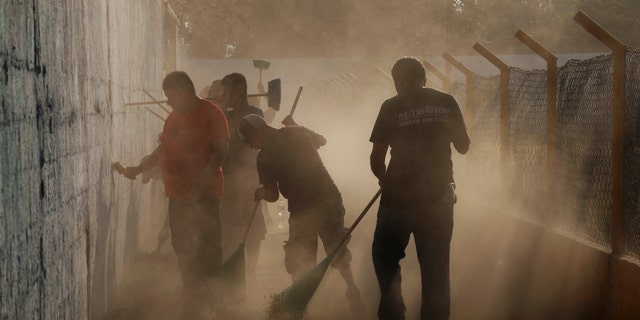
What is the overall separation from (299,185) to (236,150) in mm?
1294

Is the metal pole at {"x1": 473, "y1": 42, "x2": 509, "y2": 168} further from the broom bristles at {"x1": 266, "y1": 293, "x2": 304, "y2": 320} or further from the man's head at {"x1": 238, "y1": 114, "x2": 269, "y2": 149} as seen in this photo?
the broom bristles at {"x1": 266, "y1": 293, "x2": 304, "y2": 320}

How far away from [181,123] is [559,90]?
290cm

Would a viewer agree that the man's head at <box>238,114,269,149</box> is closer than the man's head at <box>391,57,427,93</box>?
No

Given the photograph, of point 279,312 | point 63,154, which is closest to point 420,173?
point 279,312

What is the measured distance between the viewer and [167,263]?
375 inches

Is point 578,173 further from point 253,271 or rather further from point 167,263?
point 167,263

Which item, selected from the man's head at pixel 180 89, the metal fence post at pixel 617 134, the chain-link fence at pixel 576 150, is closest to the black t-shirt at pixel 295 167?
the man's head at pixel 180 89

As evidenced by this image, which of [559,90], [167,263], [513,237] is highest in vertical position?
[559,90]

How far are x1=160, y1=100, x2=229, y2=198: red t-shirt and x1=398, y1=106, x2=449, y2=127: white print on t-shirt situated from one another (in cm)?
152

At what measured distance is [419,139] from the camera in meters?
5.61

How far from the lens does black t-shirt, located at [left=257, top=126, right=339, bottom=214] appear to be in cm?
656

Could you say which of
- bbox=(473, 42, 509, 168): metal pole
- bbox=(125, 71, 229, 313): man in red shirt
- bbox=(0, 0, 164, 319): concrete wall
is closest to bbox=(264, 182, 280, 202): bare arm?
bbox=(125, 71, 229, 313): man in red shirt

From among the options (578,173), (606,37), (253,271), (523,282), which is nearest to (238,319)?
(253,271)

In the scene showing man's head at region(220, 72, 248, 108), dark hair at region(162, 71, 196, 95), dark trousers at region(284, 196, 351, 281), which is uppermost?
dark hair at region(162, 71, 196, 95)
